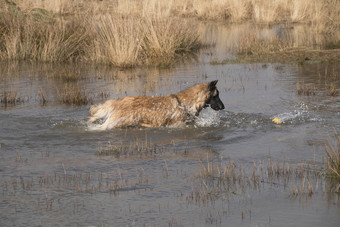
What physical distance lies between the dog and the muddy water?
18cm

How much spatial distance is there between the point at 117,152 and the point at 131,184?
1631mm

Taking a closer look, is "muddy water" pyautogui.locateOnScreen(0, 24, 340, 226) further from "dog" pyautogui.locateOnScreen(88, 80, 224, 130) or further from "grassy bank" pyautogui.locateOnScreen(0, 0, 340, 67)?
"grassy bank" pyautogui.locateOnScreen(0, 0, 340, 67)

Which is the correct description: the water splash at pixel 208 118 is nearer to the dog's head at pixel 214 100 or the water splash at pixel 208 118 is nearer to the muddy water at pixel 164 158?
the muddy water at pixel 164 158

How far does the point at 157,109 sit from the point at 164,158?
5.89 ft

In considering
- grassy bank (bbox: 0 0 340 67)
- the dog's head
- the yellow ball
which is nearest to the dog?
the dog's head

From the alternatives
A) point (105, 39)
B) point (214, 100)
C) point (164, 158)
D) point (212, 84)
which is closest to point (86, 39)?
point (105, 39)

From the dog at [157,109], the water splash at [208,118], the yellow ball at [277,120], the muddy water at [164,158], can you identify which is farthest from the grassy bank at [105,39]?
the yellow ball at [277,120]

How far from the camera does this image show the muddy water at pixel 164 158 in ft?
20.0

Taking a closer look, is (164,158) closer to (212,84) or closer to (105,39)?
(212,84)

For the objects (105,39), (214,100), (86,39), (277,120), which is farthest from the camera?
(86,39)

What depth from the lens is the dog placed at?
9828mm

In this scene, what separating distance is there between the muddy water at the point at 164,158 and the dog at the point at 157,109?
0.18 metres

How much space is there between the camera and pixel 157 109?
989cm

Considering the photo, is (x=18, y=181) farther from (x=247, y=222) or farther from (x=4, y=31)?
(x=4, y=31)
